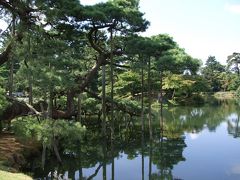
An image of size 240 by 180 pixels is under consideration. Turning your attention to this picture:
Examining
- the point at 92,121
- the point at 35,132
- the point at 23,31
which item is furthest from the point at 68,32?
the point at 92,121

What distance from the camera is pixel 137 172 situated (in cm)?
1709

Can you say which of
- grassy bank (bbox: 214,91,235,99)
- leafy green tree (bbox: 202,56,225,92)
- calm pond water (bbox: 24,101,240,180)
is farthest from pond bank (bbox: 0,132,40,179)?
leafy green tree (bbox: 202,56,225,92)

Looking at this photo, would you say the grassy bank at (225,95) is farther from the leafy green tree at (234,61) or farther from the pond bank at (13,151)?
the pond bank at (13,151)

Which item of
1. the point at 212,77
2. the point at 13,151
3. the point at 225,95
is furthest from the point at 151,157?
the point at 212,77

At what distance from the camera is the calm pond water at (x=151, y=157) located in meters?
16.5

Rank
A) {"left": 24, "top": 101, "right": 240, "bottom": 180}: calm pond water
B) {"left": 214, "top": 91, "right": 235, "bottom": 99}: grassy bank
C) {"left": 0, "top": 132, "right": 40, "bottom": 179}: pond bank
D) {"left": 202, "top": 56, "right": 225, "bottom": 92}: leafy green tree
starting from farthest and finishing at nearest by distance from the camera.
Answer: {"left": 202, "top": 56, "right": 225, "bottom": 92}: leafy green tree, {"left": 214, "top": 91, "right": 235, "bottom": 99}: grassy bank, {"left": 24, "top": 101, "right": 240, "bottom": 180}: calm pond water, {"left": 0, "top": 132, "right": 40, "bottom": 179}: pond bank

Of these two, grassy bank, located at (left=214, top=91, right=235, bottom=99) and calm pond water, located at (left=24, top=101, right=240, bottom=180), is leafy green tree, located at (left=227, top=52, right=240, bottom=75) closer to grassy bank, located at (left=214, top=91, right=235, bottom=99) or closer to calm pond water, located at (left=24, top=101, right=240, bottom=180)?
grassy bank, located at (left=214, top=91, right=235, bottom=99)

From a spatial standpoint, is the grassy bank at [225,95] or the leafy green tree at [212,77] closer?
the grassy bank at [225,95]

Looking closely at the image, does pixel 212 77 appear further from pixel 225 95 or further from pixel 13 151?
pixel 13 151

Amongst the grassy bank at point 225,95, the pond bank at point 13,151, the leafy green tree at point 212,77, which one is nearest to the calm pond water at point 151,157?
the pond bank at point 13,151

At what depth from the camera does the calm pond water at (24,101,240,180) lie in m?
16.5

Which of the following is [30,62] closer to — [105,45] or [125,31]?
[125,31]

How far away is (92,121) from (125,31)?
1354 cm

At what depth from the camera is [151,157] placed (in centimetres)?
1984
